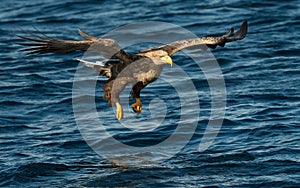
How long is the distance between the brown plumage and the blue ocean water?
5.44ft

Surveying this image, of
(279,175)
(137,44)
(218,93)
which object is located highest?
(137,44)

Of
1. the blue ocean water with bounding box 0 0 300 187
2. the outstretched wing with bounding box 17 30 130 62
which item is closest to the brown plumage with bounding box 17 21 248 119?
the outstretched wing with bounding box 17 30 130 62

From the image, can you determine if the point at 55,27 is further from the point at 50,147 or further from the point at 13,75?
the point at 50,147

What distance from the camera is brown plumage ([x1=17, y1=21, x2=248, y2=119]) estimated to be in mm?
11977

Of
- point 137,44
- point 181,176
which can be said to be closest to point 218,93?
point 137,44

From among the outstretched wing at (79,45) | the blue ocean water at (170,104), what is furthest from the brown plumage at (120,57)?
the blue ocean water at (170,104)

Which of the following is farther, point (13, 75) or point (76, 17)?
point (76, 17)

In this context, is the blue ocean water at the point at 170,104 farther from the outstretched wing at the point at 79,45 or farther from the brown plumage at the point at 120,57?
the outstretched wing at the point at 79,45

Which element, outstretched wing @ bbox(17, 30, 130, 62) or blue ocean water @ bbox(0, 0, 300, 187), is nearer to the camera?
outstretched wing @ bbox(17, 30, 130, 62)

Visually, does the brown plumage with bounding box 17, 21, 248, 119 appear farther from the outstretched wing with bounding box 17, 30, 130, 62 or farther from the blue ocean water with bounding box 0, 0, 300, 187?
the blue ocean water with bounding box 0, 0, 300, 187

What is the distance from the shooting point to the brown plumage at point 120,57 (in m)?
12.0

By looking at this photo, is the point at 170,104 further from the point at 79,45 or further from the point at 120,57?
the point at 79,45

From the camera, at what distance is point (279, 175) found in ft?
43.5

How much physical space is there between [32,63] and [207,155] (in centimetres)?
859
